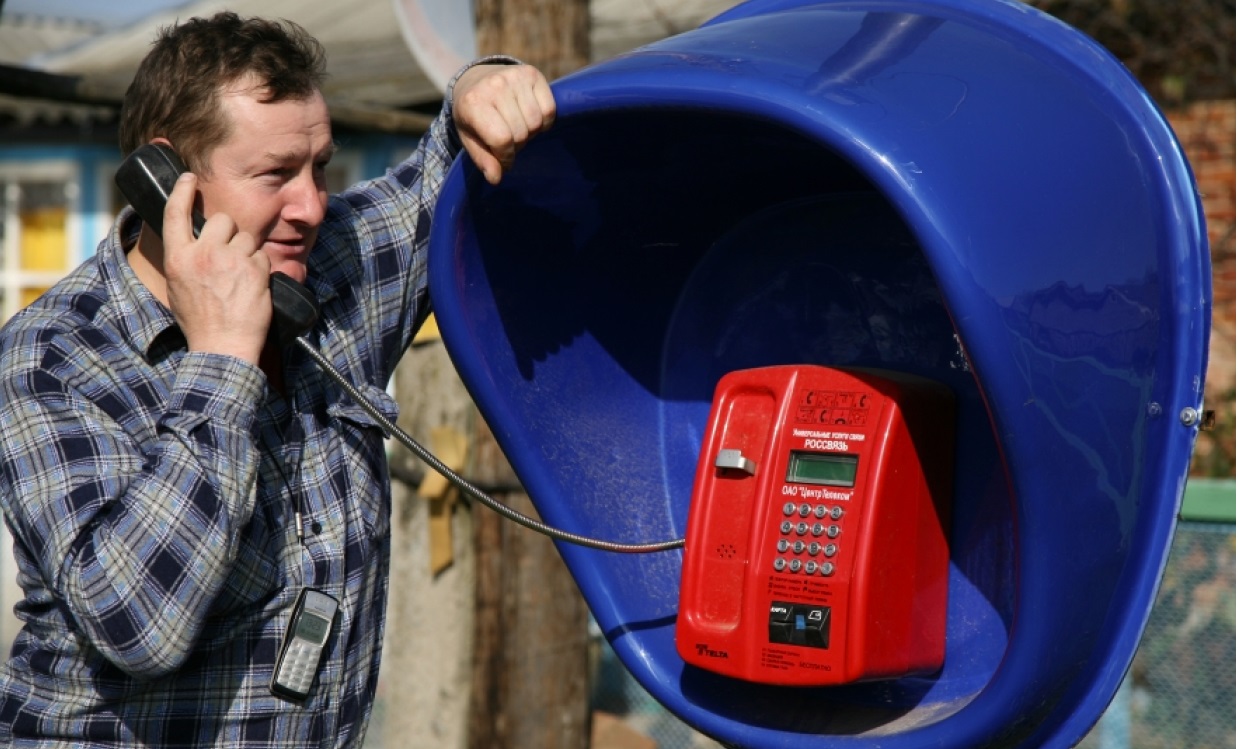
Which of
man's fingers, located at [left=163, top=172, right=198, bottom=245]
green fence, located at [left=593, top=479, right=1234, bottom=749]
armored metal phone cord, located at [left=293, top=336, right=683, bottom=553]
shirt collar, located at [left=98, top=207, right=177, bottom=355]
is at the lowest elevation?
green fence, located at [left=593, top=479, right=1234, bottom=749]

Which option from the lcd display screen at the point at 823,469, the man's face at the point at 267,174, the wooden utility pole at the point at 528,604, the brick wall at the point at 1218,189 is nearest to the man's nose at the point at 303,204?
the man's face at the point at 267,174

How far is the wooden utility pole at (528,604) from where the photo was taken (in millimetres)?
2873

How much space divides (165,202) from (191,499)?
16.7 inches

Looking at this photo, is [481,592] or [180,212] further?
[481,592]

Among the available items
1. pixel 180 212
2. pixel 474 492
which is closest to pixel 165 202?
pixel 180 212

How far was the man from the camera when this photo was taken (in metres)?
1.48

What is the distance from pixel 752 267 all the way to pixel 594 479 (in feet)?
1.20

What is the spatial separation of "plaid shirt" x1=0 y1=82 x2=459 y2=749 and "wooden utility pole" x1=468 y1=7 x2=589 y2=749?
0.95 metres

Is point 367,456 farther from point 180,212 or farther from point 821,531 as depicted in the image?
point 821,531

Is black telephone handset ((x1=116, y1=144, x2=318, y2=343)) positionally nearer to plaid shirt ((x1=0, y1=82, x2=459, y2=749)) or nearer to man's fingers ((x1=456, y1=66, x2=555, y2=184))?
plaid shirt ((x1=0, y1=82, x2=459, y2=749))

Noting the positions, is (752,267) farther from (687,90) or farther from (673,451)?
(687,90)

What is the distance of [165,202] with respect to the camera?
1.71 meters

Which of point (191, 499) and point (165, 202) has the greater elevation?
point (165, 202)

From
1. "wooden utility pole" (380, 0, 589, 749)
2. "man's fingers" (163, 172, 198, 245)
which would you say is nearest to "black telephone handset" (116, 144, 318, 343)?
"man's fingers" (163, 172, 198, 245)
